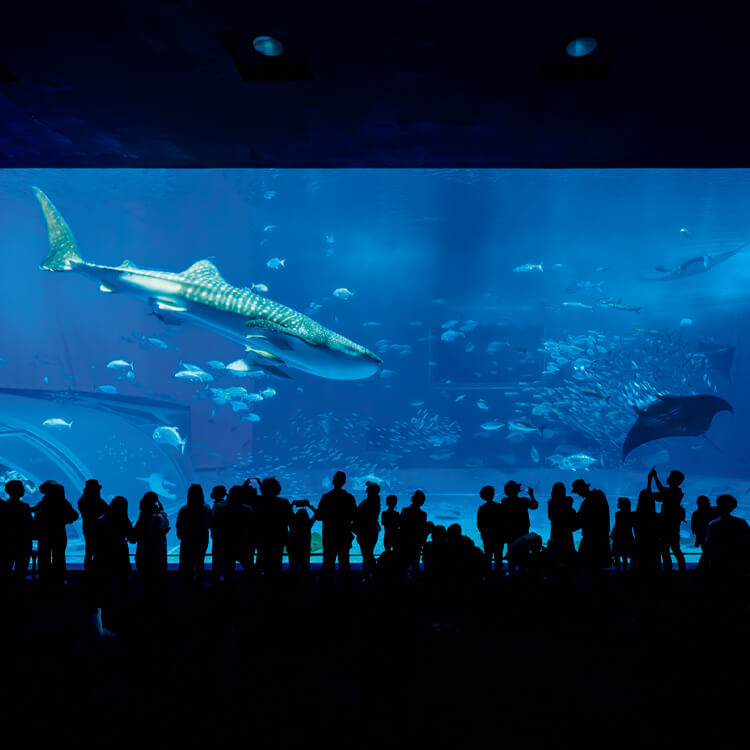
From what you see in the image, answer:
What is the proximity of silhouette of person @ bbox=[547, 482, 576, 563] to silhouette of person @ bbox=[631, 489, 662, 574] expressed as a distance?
56 centimetres

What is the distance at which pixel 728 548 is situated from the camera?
4270 millimetres

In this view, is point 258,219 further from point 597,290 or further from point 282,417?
point 597,290

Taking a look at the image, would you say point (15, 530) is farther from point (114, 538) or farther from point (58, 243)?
point (58, 243)

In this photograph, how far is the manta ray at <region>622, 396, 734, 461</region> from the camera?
59.7 ft

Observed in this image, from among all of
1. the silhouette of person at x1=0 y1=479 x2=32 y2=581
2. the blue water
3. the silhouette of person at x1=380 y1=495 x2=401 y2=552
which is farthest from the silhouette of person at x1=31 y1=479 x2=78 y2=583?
the blue water

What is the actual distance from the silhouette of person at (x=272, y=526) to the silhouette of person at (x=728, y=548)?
3.61 m

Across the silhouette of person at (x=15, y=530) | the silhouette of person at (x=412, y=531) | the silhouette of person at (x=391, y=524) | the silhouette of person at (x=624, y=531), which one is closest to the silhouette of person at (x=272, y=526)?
the silhouette of person at (x=391, y=524)

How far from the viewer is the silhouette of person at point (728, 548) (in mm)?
4250

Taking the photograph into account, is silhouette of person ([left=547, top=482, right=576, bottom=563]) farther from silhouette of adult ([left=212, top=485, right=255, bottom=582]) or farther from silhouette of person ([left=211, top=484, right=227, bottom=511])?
silhouette of person ([left=211, top=484, right=227, bottom=511])
